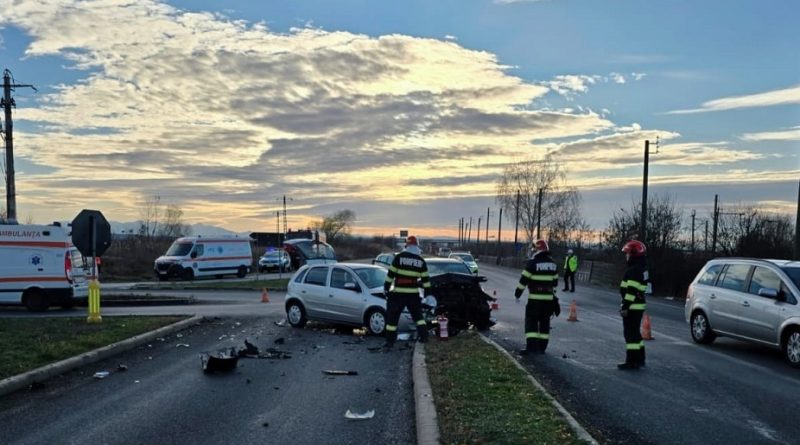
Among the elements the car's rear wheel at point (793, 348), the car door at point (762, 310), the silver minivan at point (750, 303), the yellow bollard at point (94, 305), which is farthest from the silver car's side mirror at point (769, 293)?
the yellow bollard at point (94, 305)

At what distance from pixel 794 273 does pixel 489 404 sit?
24.6 feet

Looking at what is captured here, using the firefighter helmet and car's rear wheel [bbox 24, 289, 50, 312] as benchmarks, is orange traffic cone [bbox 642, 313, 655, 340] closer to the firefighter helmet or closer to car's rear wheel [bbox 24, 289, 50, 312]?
the firefighter helmet

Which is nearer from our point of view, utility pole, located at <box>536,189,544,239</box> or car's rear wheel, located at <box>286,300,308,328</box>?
car's rear wheel, located at <box>286,300,308,328</box>

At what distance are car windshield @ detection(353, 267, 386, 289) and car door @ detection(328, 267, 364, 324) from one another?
0.81 ft

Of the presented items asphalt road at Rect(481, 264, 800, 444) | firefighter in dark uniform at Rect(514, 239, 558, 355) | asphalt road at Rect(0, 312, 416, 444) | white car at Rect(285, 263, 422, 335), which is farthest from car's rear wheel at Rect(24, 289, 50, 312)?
firefighter in dark uniform at Rect(514, 239, 558, 355)

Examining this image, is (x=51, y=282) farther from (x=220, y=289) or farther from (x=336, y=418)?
(x=336, y=418)

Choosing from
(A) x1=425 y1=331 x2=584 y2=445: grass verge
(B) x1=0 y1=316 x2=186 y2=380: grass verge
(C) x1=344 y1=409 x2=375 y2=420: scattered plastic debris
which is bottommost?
(B) x1=0 y1=316 x2=186 y2=380: grass verge

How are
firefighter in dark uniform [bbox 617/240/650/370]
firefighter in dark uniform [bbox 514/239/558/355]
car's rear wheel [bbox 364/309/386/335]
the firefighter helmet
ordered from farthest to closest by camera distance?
1. car's rear wheel [bbox 364/309/386/335]
2. the firefighter helmet
3. firefighter in dark uniform [bbox 514/239/558/355]
4. firefighter in dark uniform [bbox 617/240/650/370]

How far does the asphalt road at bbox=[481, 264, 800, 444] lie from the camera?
689 cm

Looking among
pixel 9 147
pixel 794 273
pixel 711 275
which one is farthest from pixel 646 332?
pixel 9 147

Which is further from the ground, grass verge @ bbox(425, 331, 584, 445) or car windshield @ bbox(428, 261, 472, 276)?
car windshield @ bbox(428, 261, 472, 276)

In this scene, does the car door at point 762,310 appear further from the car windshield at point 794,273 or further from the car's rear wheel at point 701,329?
the car's rear wheel at point 701,329

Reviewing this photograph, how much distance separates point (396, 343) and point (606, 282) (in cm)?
3048

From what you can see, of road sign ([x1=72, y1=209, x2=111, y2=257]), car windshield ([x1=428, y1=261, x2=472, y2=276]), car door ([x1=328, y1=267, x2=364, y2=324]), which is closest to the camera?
car door ([x1=328, y1=267, x2=364, y2=324])
